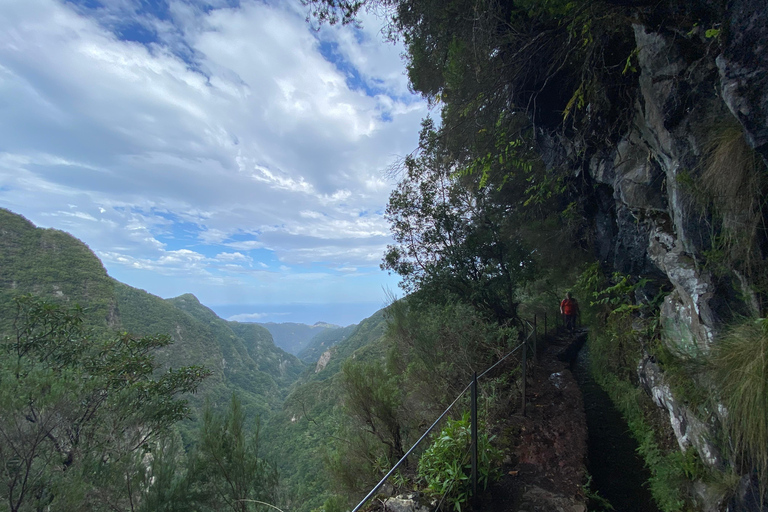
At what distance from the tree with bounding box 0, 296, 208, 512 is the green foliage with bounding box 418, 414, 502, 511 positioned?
6497mm

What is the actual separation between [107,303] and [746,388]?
41.1 meters

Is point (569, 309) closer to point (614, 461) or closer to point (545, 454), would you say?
point (614, 461)

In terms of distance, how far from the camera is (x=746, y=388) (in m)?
1.95

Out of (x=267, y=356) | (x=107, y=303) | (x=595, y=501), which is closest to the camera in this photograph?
(x=595, y=501)

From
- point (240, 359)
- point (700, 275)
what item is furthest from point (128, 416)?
point (240, 359)

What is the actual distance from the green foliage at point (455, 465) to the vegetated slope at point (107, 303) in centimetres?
941

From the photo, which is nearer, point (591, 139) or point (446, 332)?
point (591, 139)

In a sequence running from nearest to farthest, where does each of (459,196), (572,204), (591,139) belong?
(591,139), (572,204), (459,196)

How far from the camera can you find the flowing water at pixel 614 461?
3.33m

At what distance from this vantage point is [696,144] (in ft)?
9.45

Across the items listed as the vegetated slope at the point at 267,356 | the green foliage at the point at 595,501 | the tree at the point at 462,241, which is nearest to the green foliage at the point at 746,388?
the green foliage at the point at 595,501

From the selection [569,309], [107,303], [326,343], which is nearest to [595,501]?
[569,309]

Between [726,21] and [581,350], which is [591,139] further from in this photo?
[581,350]

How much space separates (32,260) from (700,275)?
4716 centimetres
